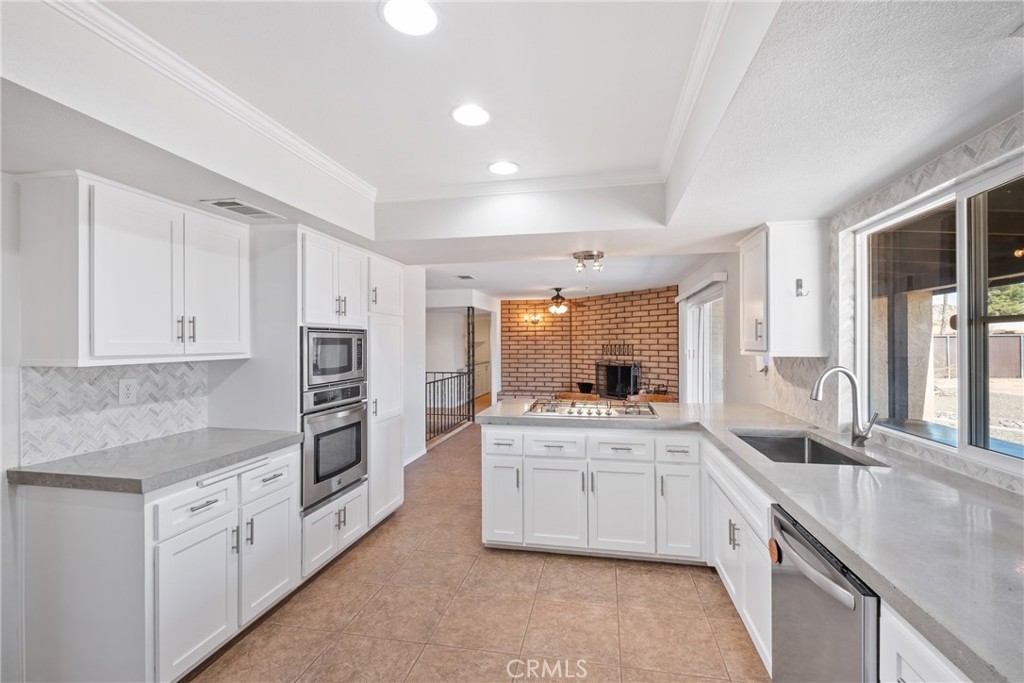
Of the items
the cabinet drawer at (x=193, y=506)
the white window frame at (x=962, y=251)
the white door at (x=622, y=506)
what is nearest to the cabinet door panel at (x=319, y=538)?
the cabinet drawer at (x=193, y=506)

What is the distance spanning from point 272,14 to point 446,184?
4.98 feet

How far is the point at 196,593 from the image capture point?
199 cm

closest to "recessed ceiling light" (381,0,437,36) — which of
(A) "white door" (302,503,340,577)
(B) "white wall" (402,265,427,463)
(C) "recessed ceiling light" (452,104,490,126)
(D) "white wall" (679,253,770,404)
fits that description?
(C) "recessed ceiling light" (452,104,490,126)

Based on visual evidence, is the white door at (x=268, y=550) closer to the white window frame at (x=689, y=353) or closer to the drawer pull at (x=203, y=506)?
the drawer pull at (x=203, y=506)

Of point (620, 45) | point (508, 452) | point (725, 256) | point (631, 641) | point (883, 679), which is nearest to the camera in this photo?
point (883, 679)

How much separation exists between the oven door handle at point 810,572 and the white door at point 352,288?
268 centimetres

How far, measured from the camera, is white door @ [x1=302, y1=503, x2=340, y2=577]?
270cm

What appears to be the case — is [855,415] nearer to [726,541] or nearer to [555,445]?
[726,541]

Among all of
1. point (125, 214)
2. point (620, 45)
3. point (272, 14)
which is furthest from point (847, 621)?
point (125, 214)

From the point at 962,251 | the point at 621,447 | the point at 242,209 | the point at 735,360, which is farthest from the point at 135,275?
the point at 735,360

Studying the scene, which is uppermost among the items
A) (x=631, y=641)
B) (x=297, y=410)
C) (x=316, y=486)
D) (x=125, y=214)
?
(x=125, y=214)

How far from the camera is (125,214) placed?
1997 millimetres

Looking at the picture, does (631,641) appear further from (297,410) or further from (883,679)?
(297,410)

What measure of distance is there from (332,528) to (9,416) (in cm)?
167
